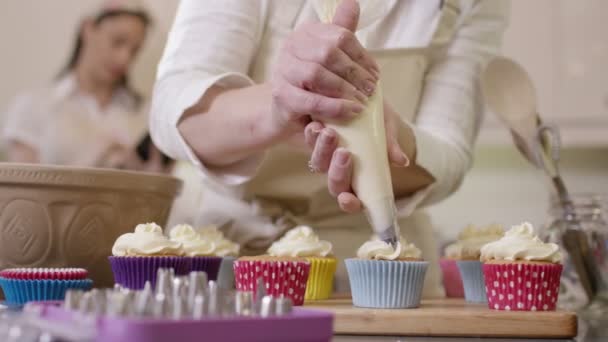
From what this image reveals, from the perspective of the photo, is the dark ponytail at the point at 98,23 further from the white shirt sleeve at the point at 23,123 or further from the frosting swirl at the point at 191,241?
the frosting swirl at the point at 191,241

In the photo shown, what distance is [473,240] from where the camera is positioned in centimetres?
117

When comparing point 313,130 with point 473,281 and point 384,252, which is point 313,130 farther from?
point 473,281

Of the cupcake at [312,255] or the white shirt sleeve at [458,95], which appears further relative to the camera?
the white shirt sleeve at [458,95]

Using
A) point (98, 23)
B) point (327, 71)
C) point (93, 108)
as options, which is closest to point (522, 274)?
Answer: point (327, 71)

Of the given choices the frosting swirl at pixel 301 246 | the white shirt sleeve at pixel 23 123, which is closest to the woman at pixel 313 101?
the frosting swirl at pixel 301 246

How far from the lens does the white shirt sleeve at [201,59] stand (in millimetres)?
1020

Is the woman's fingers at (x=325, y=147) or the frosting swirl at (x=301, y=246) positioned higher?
the woman's fingers at (x=325, y=147)

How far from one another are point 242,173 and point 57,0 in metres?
1.97

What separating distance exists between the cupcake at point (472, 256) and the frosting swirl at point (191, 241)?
1.18 feet

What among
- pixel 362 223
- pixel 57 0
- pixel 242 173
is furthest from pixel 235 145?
pixel 57 0

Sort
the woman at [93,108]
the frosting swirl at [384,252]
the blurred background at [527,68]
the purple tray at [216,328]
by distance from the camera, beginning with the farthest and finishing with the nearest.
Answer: the woman at [93,108]
the blurred background at [527,68]
the frosting swirl at [384,252]
the purple tray at [216,328]

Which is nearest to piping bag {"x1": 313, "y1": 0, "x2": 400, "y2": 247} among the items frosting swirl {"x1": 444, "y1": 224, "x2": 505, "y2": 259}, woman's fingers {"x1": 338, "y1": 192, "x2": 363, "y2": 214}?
woman's fingers {"x1": 338, "y1": 192, "x2": 363, "y2": 214}

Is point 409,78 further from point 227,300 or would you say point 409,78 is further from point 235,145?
point 227,300

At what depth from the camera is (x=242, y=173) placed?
3.44 feet
